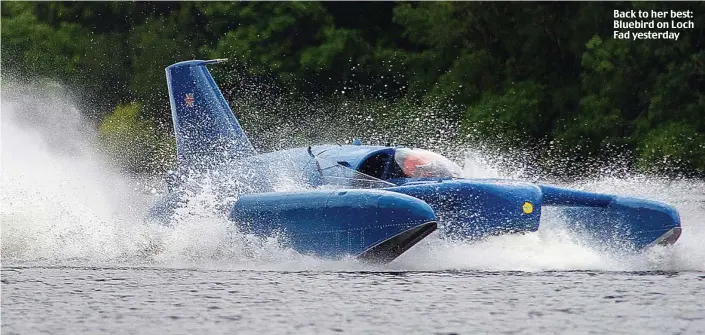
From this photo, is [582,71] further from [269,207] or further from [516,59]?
[269,207]

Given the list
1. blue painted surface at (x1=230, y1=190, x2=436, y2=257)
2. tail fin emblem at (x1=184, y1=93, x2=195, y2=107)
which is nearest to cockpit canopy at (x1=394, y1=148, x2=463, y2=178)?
blue painted surface at (x1=230, y1=190, x2=436, y2=257)

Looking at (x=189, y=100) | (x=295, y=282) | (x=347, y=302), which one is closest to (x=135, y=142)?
(x=189, y=100)

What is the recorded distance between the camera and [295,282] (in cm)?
1548

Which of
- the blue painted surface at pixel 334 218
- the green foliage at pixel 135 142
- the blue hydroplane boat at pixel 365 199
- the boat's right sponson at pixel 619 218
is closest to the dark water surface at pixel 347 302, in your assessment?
the blue painted surface at pixel 334 218

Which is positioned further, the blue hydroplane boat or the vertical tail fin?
the vertical tail fin

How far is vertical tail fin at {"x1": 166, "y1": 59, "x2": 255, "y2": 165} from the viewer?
19.8m

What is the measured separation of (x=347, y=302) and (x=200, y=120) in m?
6.61

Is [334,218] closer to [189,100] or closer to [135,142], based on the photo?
[189,100]

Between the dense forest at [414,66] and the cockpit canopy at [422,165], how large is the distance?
15.5m

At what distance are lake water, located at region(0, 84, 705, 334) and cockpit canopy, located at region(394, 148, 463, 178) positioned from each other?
81 centimetres

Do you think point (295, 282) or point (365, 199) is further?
point (365, 199)

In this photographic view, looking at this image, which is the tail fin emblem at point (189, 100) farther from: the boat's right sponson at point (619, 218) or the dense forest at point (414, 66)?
the dense forest at point (414, 66)

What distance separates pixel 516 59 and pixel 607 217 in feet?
68.6

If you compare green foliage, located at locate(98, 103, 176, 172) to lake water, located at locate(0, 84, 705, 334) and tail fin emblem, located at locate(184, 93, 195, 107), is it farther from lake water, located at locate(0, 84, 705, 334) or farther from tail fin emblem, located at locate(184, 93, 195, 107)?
Result: tail fin emblem, located at locate(184, 93, 195, 107)
